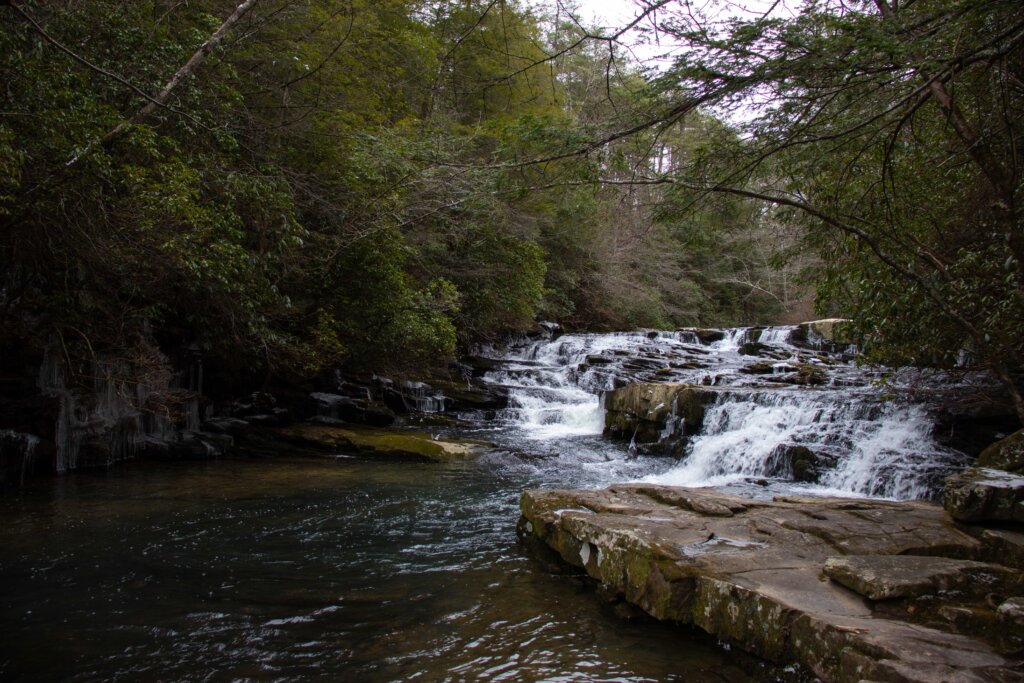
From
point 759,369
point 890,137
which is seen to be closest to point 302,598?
point 890,137

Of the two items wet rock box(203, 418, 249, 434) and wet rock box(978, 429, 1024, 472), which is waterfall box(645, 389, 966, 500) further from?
wet rock box(203, 418, 249, 434)

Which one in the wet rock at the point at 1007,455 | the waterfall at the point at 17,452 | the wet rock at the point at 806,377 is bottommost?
the waterfall at the point at 17,452

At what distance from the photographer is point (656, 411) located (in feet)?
38.6

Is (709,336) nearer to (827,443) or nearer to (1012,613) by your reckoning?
(827,443)

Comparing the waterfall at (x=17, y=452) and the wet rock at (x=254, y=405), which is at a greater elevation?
the wet rock at (x=254, y=405)

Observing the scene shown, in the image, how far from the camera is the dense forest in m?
4.04

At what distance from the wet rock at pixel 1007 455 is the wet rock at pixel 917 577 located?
1568mm

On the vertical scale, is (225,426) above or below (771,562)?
above

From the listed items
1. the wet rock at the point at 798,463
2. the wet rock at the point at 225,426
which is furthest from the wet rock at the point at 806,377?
the wet rock at the point at 225,426

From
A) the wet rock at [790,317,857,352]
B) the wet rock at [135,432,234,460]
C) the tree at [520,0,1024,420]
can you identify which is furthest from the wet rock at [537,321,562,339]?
the tree at [520,0,1024,420]

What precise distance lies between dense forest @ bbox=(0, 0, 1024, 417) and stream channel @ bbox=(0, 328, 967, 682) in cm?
210

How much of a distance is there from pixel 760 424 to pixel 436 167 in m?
7.44

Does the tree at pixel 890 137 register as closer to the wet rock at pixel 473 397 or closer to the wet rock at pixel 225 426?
the wet rock at pixel 473 397

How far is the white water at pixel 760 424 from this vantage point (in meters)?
8.40
